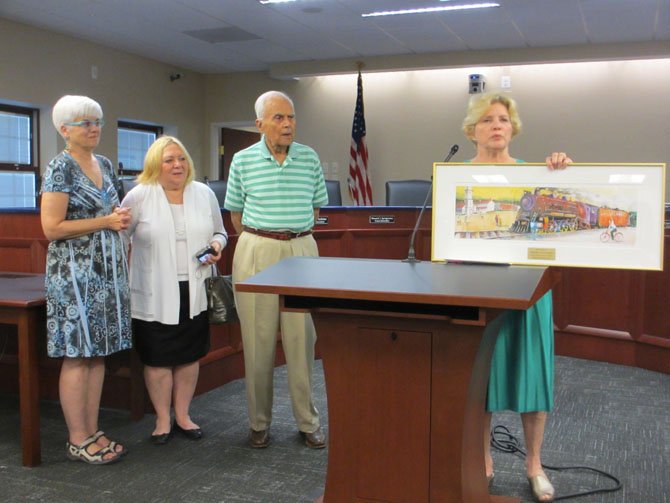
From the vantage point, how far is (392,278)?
1715 millimetres

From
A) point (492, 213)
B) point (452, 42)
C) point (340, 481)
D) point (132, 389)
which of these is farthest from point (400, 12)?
point (340, 481)

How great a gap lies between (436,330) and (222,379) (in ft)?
7.56

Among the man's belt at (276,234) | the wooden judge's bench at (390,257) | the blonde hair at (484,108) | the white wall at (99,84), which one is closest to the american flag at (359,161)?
the white wall at (99,84)

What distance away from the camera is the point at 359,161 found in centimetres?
833

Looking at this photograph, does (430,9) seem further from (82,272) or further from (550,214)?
(550,214)

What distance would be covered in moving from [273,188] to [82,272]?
0.80 metres

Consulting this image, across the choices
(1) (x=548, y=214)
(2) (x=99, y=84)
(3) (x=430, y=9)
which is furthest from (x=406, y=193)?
(2) (x=99, y=84)

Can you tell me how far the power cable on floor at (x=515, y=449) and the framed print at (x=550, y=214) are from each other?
39.3 inches

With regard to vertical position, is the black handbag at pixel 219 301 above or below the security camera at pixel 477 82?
below

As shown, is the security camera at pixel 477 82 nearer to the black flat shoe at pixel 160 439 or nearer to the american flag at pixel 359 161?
the american flag at pixel 359 161

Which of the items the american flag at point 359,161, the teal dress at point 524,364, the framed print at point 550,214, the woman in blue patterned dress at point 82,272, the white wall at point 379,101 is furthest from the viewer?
the american flag at point 359,161

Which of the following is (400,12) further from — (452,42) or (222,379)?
(222,379)

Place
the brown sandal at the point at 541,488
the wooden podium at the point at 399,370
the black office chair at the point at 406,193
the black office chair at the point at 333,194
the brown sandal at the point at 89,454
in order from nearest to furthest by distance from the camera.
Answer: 1. the wooden podium at the point at 399,370
2. the brown sandal at the point at 541,488
3. the brown sandal at the point at 89,454
4. the black office chair at the point at 406,193
5. the black office chair at the point at 333,194

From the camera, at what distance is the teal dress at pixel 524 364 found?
2230mm
